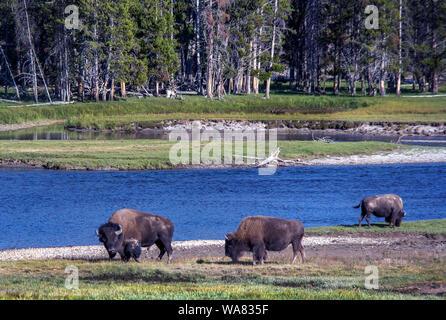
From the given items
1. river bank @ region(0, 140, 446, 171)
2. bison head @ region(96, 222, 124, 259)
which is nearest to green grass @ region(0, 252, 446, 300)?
bison head @ region(96, 222, 124, 259)

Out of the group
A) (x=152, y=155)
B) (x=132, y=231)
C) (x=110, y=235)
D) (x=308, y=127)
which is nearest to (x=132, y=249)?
(x=132, y=231)

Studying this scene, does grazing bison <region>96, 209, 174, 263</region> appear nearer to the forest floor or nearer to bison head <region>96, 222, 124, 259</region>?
bison head <region>96, 222, 124, 259</region>

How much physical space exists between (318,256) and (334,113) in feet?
168

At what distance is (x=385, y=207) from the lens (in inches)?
933

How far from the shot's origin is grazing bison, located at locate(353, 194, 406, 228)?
23.5 meters

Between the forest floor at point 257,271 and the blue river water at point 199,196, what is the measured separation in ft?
12.2

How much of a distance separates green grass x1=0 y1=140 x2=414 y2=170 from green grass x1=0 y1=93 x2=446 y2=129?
13869mm

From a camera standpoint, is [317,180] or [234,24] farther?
[234,24]

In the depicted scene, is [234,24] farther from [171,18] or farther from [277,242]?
[277,242]

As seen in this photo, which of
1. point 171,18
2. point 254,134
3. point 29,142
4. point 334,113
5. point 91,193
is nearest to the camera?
point 91,193

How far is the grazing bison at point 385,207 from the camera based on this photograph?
23531mm

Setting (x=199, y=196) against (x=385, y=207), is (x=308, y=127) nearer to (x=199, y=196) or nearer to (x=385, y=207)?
(x=199, y=196)

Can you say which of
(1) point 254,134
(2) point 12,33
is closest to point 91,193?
(1) point 254,134

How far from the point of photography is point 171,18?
7500cm
